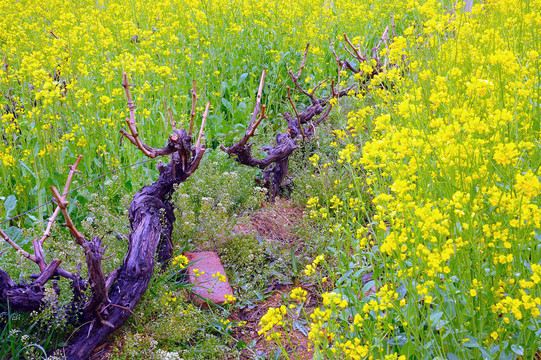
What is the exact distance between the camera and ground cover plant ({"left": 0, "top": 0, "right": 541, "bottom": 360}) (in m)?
1.45

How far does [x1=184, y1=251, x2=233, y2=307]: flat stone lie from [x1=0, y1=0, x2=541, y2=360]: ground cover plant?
0.25 ft

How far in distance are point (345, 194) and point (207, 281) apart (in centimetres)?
92

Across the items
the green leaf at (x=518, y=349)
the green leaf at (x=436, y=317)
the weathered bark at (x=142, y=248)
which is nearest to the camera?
the green leaf at (x=518, y=349)

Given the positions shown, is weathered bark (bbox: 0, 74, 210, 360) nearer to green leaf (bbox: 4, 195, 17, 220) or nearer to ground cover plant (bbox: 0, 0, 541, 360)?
ground cover plant (bbox: 0, 0, 541, 360)

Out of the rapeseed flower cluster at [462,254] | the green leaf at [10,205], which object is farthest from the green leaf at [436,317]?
the green leaf at [10,205]

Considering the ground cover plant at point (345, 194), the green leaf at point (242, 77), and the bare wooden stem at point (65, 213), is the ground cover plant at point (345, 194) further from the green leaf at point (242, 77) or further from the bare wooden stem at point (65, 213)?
the bare wooden stem at point (65, 213)

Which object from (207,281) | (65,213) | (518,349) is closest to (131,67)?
(207,281)

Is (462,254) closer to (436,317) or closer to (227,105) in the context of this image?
(436,317)

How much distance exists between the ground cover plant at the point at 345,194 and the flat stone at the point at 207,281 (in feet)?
0.25

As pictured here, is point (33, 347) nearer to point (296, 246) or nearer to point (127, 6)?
point (296, 246)

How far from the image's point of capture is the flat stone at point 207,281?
96.3 inches

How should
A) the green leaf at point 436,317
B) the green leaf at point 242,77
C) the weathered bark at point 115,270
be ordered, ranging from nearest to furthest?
the green leaf at point 436,317, the weathered bark at point 115,270, the green leaf at point 242,77

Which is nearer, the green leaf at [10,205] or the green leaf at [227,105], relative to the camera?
the green leaf at [10,205]

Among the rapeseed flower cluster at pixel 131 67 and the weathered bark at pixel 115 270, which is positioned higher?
the rapeseed flower cluster at pixel 131 67
